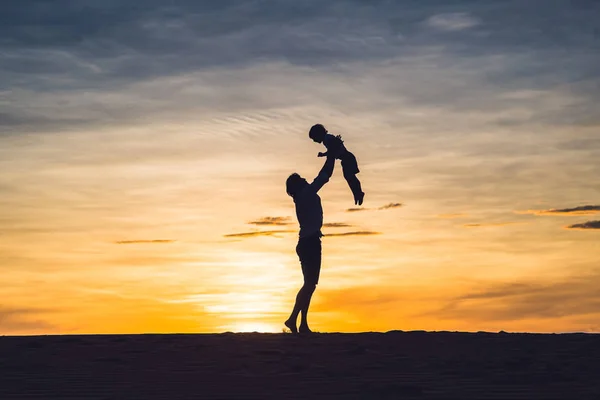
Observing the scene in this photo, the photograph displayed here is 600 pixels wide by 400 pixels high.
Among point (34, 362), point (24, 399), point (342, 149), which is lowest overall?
point (24, 399)

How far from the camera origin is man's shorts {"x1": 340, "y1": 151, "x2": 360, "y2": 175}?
12836 millimetres

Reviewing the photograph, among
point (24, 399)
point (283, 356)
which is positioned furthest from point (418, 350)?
point (24, 399)

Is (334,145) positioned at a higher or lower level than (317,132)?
lower

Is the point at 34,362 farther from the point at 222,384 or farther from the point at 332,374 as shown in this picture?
the point at 332,374

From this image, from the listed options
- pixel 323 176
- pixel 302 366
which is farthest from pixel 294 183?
pixel 302 366

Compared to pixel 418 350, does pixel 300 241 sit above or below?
above

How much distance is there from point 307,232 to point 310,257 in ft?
1.15

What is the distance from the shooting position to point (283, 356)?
9.80 metres

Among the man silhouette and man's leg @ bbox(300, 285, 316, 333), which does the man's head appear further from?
man's leg @ bbox(300, 285, 316, 333)

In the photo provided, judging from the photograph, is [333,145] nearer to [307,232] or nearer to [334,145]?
[334,145]

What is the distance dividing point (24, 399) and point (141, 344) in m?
3.34

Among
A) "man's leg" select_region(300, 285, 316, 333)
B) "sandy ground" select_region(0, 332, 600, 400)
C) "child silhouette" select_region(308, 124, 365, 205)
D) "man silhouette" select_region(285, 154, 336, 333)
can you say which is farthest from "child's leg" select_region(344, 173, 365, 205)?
"sandy ground" select_region(0, 332, 600, 400)

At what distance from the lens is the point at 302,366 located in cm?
913

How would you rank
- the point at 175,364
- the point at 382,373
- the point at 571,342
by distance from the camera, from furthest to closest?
the point at 571,342 → the point at 175,364 → the point at 382,373
